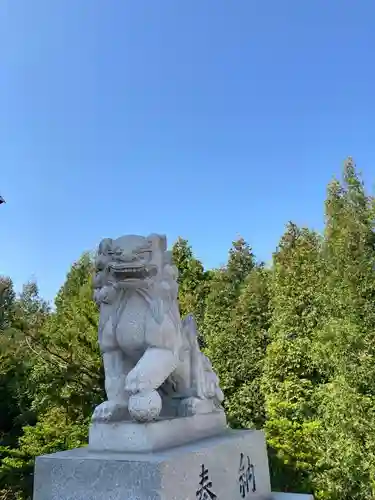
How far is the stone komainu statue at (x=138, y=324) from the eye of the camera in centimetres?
231

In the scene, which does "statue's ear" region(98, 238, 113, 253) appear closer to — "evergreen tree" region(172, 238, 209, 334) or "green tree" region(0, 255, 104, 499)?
"green tree" region(0, 255, 104, 499)

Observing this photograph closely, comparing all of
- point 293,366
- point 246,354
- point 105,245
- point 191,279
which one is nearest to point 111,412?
point 105,245

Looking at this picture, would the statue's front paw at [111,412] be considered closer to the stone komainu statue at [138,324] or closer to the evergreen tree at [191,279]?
the stone komainu statue at [138,324]

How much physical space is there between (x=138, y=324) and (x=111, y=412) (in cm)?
42

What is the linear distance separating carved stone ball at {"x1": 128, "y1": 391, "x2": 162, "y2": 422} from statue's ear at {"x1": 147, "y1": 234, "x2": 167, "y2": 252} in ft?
2.50

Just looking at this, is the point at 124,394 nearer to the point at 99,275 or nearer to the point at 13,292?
the point at 99,275

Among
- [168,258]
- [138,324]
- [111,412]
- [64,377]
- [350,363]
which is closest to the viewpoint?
[111,412]

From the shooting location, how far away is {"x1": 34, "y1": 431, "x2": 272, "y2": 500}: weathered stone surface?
1.88 m

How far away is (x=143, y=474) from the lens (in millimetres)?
1876

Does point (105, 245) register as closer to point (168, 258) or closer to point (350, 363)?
point (168, 258)

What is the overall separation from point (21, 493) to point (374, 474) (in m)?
5.42

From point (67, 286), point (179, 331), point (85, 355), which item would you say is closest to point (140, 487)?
point (179, 331)

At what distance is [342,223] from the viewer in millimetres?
7324

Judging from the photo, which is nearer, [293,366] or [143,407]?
[143,407]
